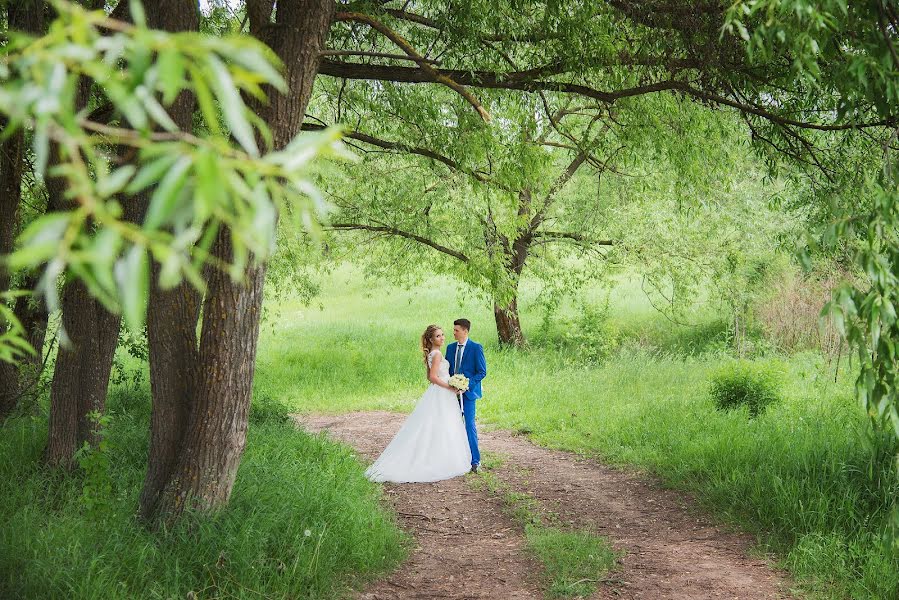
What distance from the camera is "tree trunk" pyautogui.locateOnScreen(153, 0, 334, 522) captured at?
5848 mm

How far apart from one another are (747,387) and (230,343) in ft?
27.3

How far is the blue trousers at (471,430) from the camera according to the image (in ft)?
33.4

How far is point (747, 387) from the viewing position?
1173 centimetres

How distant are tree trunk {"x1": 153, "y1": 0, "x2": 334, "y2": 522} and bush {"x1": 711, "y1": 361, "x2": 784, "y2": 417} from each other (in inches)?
311

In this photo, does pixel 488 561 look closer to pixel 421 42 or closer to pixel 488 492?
pixel 488 492

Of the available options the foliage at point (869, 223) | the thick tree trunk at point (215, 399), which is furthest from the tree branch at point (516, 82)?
the thick tree trunk at point (215, 399)

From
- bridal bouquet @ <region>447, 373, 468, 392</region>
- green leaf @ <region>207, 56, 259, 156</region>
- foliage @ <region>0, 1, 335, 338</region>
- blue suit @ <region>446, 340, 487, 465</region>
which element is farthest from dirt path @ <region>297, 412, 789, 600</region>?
green leaf @ <region>207, 56, 259, 156</region>

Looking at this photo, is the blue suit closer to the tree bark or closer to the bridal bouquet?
the bridal bouquet

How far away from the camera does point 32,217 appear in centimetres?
1093

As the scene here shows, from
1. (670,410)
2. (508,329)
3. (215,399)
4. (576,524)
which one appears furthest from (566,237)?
(215,399)

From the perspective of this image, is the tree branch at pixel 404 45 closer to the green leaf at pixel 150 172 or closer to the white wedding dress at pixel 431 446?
the white wedding dress at pixel 431 446

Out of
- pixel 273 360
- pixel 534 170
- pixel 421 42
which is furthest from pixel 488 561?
pixel 273 360

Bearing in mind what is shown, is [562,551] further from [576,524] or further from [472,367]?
[472,367]

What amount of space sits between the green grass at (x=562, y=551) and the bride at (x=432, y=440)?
5.25ft
